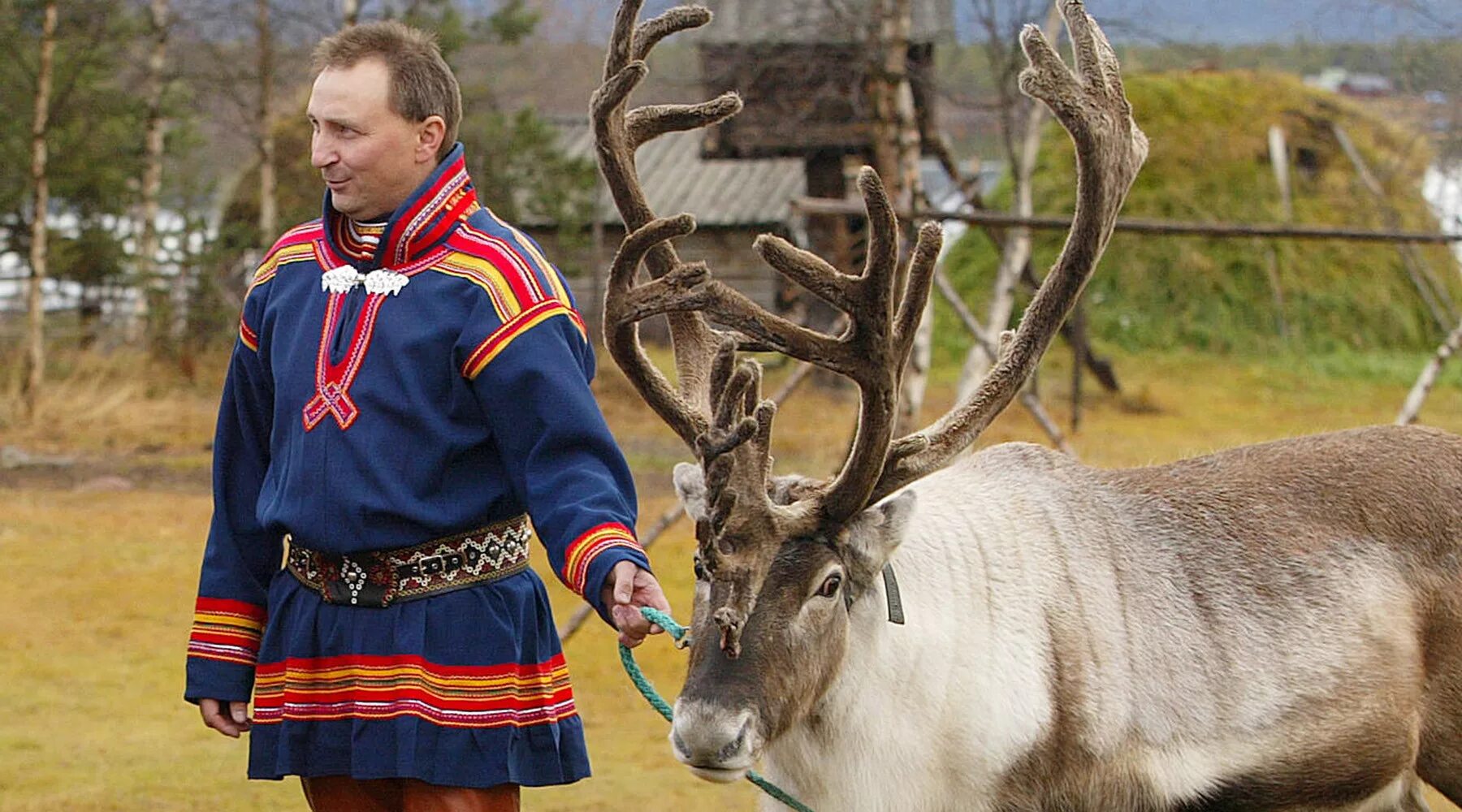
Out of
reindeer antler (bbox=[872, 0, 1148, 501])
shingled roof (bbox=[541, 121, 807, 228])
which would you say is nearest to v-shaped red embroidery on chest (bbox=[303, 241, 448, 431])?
reindeer antler (bbox=[872, 0, 1148, 501])

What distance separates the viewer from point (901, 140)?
1009cm

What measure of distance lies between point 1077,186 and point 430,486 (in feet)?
5.57

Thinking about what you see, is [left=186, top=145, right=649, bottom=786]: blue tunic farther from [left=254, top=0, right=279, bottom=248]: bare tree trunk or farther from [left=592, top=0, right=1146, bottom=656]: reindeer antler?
[left=254, top=0, right=279, bottom=248]: bare tree trunk

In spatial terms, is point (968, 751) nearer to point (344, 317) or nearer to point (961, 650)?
point (961, 650)

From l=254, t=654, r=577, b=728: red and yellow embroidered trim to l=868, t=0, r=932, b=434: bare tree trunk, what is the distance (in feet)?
20.4

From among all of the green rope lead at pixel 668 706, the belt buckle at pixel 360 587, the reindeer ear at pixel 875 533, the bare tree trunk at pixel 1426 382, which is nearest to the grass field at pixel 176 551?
the reindeer ear at pixel 875 533

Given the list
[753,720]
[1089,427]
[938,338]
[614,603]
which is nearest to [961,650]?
[753,720]

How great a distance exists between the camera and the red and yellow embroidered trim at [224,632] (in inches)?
140

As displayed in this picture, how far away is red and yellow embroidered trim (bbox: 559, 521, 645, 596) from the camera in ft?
10.4

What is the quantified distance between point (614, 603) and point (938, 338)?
57.7ft

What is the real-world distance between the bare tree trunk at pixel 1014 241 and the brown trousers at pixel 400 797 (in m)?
7.40

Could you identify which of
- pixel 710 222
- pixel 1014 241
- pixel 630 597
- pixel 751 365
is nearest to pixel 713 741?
pixel 630 597

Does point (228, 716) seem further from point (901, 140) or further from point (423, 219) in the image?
point (901, 140)

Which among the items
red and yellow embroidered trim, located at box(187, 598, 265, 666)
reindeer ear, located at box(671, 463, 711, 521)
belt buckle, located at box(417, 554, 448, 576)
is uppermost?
reindeer ear, located at box(671, 463, 711, 521)
